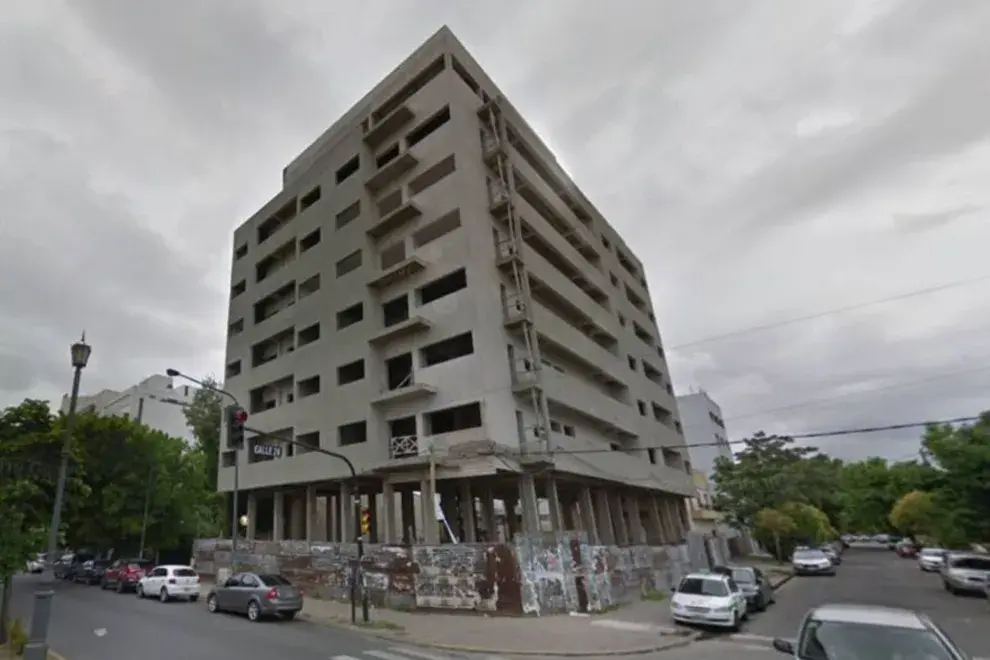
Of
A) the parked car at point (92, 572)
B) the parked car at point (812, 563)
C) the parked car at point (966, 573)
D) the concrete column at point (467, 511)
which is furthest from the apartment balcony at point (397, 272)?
the parked car at point (812, 563)

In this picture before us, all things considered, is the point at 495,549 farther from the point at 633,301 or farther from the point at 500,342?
the point at 633,301

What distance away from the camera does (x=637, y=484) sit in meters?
34.5

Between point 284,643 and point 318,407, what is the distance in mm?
18525

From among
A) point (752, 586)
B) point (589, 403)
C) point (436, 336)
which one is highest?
point (436, 336)

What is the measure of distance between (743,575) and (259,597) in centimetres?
1763

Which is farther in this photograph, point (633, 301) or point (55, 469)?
point (633, 301)

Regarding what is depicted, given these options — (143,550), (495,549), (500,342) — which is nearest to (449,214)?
(500,342)

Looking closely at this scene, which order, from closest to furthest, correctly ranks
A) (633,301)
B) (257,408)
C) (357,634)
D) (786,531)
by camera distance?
(357,634) < (257,408) < (786,531) < (633,301)

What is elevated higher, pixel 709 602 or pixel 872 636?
pixel 872 636

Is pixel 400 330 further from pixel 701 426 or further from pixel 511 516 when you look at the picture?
pixel 701 426

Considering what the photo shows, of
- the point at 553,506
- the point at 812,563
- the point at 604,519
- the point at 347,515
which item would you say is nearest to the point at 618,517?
the point at 604,519

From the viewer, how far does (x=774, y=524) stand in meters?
43.9

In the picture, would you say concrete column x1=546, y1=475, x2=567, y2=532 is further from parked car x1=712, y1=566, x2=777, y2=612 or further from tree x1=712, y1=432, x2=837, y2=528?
tree x1=712, y1=432, x2=837, y2=528

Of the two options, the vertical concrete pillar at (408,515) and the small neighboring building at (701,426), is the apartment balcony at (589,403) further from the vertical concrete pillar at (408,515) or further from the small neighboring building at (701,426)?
the small neighboring building at (701,426)
